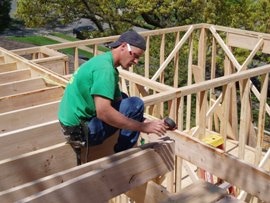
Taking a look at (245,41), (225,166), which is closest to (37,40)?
(245,41)

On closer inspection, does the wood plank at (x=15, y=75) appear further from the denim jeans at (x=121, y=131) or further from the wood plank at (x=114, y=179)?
the wood plank at (x=114, y=179)

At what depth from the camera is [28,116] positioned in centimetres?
518

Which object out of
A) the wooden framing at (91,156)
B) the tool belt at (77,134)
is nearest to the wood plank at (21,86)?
the wooden framing at (91,156)

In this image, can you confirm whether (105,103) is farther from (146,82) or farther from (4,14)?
(4,14)

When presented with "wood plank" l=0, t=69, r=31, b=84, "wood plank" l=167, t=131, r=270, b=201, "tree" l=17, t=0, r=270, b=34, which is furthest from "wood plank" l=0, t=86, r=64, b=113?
"tree" l=17, t=0, r=270, b=34

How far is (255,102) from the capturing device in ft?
54.2

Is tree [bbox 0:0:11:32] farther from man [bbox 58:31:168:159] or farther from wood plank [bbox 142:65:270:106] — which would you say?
man [bbox 58:31:168:159]

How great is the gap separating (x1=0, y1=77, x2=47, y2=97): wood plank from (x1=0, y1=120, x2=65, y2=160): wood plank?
4.67 ft

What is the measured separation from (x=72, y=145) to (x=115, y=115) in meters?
0.85

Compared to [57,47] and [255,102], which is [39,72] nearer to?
[57,47]

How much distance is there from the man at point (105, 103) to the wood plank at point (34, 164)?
0.24m

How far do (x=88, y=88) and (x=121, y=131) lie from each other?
61 centimetres

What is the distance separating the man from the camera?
3.53m

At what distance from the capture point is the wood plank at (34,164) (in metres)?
3.87
